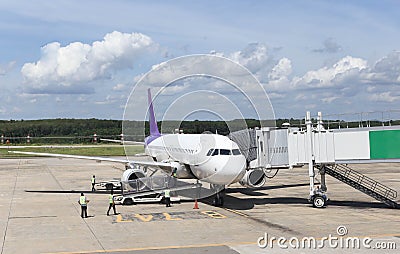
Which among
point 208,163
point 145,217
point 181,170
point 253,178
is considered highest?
point 208,163

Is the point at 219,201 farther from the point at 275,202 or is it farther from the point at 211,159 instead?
the point at 275,202

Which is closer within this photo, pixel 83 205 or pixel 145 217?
pixel 145 217

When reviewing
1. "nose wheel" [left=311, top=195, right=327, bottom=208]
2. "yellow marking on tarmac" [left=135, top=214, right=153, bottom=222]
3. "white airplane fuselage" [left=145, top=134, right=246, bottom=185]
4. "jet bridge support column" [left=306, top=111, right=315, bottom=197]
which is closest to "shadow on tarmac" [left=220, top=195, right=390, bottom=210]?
"nose wheel" [left=311, top=195, right=327, bottom=208]

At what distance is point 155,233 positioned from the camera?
2452 cm

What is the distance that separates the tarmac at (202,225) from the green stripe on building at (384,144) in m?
3.38

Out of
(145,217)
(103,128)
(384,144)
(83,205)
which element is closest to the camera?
(145,217)

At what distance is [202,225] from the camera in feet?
Result: 87.0

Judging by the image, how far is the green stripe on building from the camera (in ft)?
100

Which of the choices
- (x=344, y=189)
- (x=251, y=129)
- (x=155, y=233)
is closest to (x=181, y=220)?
(x=155, y=233)

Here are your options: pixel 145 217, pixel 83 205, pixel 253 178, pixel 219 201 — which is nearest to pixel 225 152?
pixel 253 178

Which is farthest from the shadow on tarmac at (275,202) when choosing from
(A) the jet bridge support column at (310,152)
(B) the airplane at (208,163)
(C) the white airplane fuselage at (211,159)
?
(C) the white airplane fuselage at (211,159)

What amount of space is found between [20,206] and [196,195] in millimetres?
12360

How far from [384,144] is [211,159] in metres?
10.2

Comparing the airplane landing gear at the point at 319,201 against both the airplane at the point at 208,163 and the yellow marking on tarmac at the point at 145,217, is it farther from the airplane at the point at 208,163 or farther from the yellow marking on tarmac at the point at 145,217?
the yellow marking on tarmac at the point at 145,217
